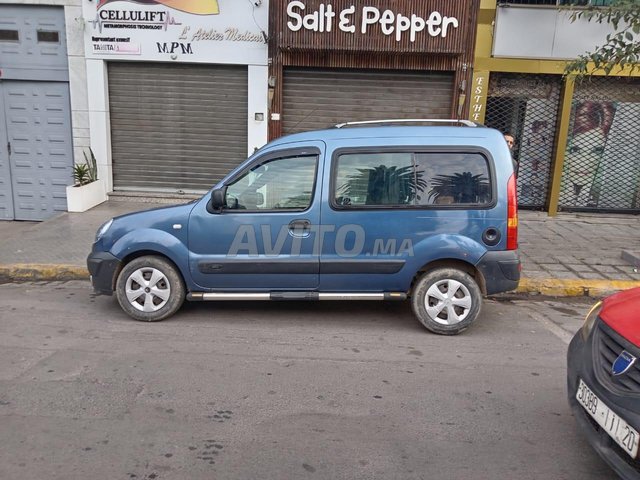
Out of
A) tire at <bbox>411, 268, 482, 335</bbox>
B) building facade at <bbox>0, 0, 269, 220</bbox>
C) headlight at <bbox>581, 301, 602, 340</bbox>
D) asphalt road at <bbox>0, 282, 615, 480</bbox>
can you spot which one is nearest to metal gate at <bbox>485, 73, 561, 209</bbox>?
building facade at <bbox>0, 0, 269, 220</bbox>

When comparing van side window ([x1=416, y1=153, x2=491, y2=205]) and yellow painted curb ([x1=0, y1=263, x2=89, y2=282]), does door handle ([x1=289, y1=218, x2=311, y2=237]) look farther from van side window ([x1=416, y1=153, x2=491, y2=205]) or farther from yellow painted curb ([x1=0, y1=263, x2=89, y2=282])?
yellow painted curb ([x1=0, y1=263, x2=89, y2=282])

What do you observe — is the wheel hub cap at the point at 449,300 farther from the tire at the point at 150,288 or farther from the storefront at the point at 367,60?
the storefront at the point at 367,60

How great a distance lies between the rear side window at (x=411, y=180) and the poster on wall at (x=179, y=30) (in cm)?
575

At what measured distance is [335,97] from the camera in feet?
33.6

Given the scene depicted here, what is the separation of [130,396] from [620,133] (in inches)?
399

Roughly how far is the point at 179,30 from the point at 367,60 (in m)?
3.55

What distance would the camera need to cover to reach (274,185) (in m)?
5.05

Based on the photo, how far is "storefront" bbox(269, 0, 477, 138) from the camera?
951 cm

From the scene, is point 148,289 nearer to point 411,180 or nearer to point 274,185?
point 274,185

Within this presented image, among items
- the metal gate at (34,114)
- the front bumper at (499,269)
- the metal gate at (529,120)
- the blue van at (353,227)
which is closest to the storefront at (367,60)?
the metal gate at (529,120)

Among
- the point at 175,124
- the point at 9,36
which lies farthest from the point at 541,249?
the point at 9,36

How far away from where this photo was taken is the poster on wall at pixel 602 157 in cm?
1009

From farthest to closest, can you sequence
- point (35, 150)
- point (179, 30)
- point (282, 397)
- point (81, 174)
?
point (35, 150)
point (81, 174)
point (179, 30)
point (282, 397)

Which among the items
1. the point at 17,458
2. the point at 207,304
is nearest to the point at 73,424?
the point at 17,458
